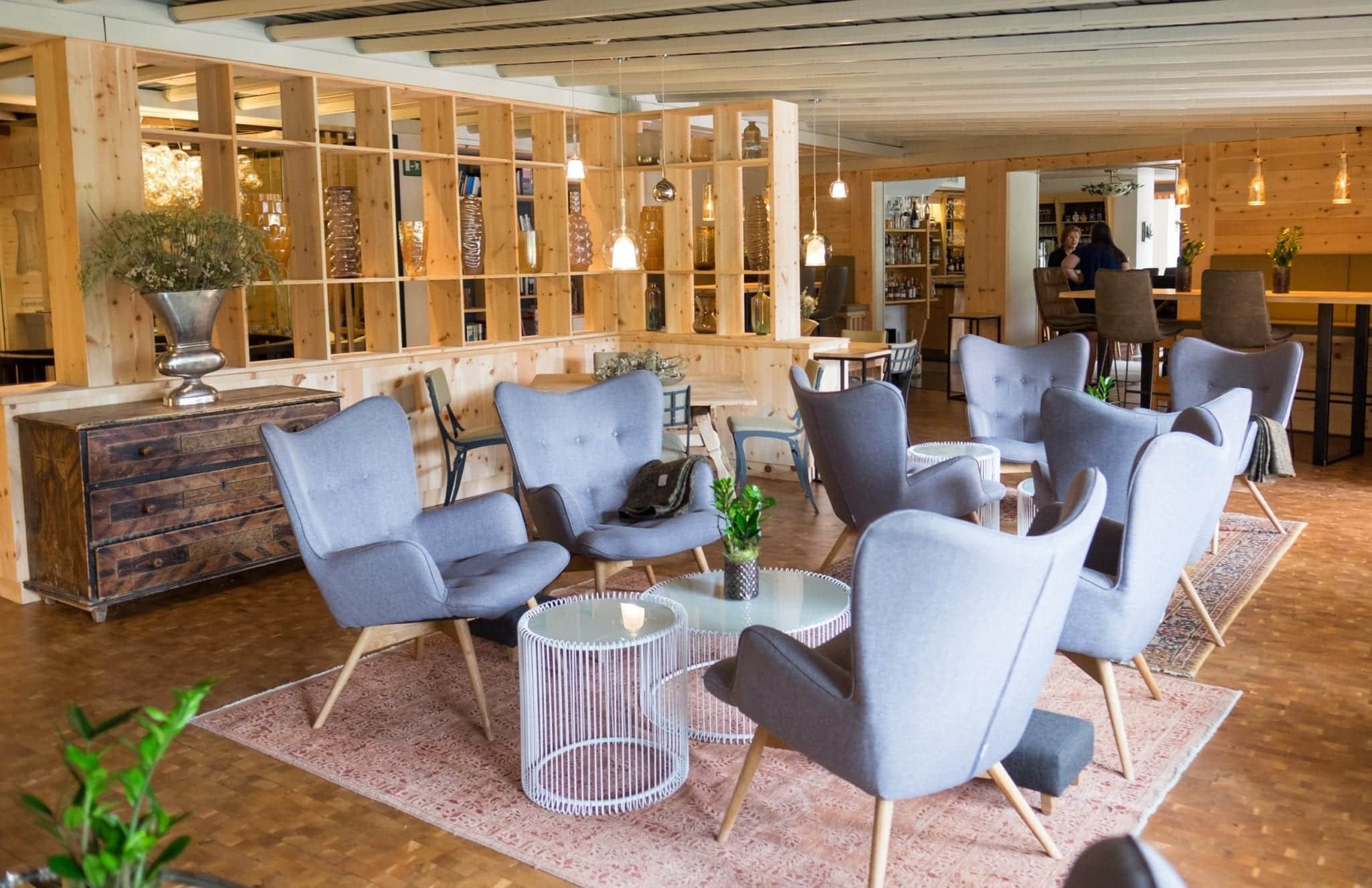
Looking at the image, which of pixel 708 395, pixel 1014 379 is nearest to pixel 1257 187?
pixel 1014 379

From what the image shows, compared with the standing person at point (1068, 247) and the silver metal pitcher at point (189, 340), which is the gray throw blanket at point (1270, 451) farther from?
the standing person at point (1068, 247)

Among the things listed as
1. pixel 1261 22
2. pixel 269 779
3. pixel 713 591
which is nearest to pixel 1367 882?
pixel 713 591

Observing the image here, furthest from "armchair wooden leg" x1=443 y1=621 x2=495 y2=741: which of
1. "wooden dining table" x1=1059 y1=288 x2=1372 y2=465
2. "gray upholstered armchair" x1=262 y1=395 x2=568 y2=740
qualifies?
"wooden dining table" x1=1059 y1=288 x2=1372 y2=465

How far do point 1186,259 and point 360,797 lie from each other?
843 centimetres

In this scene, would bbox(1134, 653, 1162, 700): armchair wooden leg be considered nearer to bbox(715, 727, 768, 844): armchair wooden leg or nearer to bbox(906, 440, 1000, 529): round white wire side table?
bbox(715, 727, 768, 844): armchair wooden leg

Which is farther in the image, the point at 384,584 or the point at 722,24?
the point at 722,24

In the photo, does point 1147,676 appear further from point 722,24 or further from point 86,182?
point 86,182

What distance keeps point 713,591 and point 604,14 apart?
2.50 meters

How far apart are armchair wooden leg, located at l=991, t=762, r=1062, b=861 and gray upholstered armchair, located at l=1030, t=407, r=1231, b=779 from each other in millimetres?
546

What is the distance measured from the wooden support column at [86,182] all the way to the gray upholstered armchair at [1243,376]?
5.20 metres

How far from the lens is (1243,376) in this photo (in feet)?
21.3

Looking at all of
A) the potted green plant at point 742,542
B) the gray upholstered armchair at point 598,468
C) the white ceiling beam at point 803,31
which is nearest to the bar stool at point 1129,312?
the white ceiling beam at point 803,31

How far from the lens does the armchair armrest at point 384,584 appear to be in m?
3.81

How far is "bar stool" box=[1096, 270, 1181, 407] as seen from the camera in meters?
8.92
